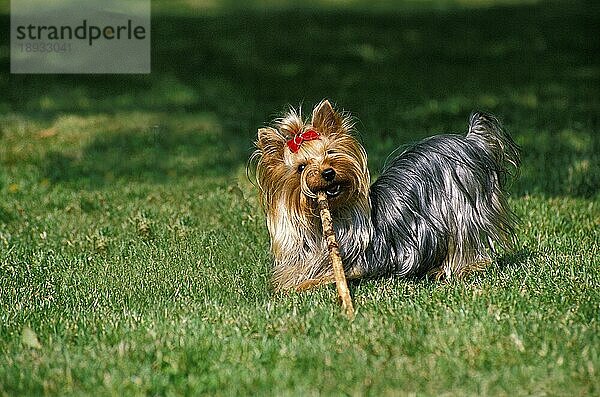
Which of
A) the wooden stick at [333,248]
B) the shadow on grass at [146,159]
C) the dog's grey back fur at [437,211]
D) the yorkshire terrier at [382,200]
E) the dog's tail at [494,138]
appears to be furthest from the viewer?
the shadow on grass at [146,159]

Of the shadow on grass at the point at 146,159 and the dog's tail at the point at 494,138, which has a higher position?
the dog's tail at the point at 494,138

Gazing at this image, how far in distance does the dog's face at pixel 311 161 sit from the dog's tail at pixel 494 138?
1.17 meters

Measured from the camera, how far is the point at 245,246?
859 centimetres

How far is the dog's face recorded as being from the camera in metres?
6.38

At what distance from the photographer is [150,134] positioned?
14641mm

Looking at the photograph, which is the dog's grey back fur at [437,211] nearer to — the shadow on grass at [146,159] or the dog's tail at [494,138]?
the dog's tail at [494,138]

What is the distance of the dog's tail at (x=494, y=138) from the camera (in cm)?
731

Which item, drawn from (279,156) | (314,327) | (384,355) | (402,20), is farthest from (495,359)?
(402,20)

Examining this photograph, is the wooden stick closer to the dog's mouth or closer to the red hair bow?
the dog's mouth

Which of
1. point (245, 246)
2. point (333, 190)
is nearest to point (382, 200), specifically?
point (333, 190)

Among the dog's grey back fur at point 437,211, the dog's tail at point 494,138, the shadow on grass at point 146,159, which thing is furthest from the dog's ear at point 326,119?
the shadow on grass at point 146,159

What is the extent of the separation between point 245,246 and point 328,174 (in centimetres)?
236

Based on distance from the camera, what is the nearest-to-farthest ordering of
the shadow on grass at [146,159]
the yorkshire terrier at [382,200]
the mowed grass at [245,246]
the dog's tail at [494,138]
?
the mowed grass at [245,246] → the yorkshire terrier at [382,200] → the dog's tail at [494,138] → the shadow on grass at [146,159]

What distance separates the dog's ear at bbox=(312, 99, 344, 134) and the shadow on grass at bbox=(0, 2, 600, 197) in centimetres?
328
